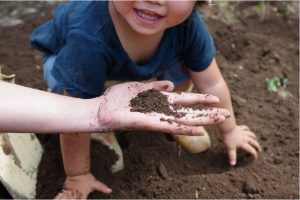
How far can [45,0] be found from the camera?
302 centimetres

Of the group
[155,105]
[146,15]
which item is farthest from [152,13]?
[155,105]

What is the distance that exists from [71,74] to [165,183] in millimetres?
604

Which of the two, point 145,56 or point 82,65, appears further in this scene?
point 145,56

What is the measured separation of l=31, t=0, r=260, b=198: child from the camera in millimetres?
1601

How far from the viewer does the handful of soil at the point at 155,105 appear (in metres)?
1.40

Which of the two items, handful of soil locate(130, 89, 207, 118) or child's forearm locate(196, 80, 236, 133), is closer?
handful of soil locate(130, 89, 207, 118)

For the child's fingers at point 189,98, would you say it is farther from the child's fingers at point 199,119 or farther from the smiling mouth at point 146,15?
the smiling mouth at point 146,15

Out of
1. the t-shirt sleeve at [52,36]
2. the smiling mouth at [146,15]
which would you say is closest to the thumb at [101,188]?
the t-shirt sleeve at [52,36]

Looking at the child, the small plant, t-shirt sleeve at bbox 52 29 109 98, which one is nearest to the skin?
the child

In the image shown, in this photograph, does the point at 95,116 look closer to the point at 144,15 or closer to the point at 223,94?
the point at 144,15

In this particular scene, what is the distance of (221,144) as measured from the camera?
6.96 ft

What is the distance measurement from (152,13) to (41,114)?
1.65 ft

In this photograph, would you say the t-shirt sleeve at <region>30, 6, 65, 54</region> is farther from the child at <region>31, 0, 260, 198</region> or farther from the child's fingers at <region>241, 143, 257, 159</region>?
the child's fingers at <region>241, 143, 257, 159</region>

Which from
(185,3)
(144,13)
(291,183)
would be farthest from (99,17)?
(291,183)
